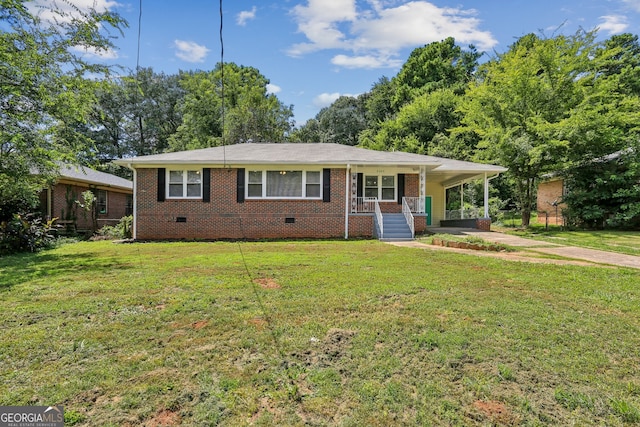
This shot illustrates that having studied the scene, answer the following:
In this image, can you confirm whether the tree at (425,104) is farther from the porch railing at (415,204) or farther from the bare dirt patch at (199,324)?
the bare dirt patch at (199,324)

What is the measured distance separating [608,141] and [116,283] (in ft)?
62.0

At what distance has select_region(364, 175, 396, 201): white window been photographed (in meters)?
14.6

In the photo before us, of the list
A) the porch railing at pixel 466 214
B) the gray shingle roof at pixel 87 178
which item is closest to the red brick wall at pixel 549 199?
the porch railing at pixel 466 214

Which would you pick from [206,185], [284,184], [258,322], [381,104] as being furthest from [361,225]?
[381,104]

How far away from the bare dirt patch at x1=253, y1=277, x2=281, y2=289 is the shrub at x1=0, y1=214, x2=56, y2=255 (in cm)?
871


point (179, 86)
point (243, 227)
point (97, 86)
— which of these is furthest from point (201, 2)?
point (179, 86)

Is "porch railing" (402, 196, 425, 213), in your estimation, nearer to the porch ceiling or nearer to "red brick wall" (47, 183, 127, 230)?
the porch ceiling

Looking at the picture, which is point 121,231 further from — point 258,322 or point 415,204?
point 258,322

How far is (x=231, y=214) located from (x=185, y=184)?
2.14 metres

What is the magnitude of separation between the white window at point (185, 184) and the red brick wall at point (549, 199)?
703 inches

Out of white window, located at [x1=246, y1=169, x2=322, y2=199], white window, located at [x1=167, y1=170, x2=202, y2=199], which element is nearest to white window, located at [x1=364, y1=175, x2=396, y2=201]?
white window, located at [x1=246, y1=169, x2=322, y2=199]

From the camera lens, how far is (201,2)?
6609mm

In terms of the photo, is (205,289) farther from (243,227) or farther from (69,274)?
(243,227)

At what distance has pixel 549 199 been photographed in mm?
20484
